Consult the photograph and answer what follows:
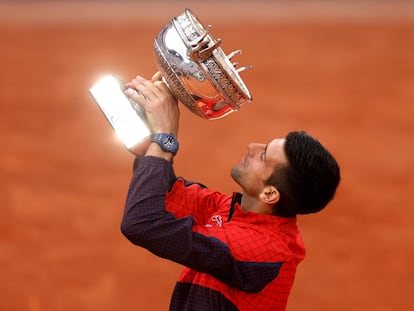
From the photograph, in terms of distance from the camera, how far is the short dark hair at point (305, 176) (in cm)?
195

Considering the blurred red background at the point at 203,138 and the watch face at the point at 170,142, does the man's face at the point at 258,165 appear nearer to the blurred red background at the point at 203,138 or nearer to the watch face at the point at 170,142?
the watch face at the point at 170,142

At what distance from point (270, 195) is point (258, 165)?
0.33 ft

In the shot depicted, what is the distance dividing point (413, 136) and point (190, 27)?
165 inches

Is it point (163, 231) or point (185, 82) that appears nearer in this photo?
point (163, 231)

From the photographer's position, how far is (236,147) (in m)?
5.55

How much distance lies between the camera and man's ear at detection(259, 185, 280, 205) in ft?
6.57

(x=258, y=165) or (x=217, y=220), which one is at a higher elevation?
(x=258, y=165)

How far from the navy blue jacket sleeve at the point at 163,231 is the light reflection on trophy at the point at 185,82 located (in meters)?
0.12

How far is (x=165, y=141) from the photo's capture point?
1.90m

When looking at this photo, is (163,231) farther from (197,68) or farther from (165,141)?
(197,68)

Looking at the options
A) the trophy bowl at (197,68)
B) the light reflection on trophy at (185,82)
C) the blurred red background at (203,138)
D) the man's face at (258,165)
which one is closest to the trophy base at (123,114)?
the light reflection on trophy at (185,82)

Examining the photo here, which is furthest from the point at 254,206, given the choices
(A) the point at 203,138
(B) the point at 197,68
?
(A) the point at 203,138

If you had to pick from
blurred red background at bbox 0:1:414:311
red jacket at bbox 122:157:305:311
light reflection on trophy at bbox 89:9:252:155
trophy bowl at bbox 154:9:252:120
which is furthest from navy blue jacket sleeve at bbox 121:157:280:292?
blurred red background at bbox 0:1:414:311

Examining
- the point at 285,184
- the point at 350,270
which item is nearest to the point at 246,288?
the point at 285,184
